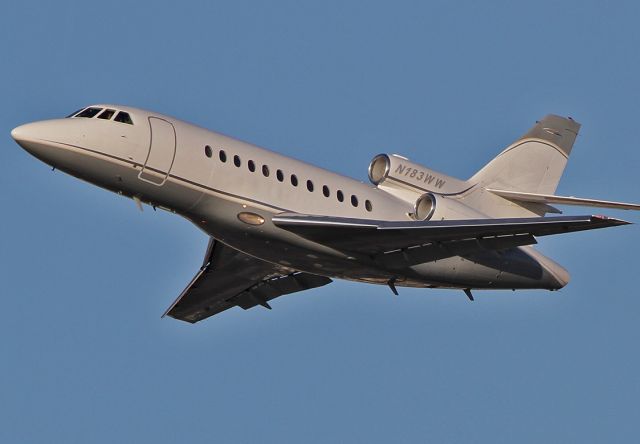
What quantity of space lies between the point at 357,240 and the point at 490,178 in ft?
17.3

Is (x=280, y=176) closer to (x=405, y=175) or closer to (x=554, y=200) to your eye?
(x=405, y=175)

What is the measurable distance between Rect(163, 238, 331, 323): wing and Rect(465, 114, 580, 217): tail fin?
13.9 ft

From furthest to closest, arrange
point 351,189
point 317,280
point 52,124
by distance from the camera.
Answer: point 317,280
point 351,189
point 52,124

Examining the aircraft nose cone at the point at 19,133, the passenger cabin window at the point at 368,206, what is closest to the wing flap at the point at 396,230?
the passenger cabin window at the point at 368,206

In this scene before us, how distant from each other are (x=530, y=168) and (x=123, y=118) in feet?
34.3

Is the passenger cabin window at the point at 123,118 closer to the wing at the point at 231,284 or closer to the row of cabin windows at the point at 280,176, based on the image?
the row of cabin windows at the point at 280,176

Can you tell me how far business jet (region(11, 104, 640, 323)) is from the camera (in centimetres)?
2605

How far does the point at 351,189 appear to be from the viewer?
92.9 ft

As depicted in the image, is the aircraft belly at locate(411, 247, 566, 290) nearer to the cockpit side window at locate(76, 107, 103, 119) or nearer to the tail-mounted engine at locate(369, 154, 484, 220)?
the tail-mounted engine at locate(369, 154, 484, 220)

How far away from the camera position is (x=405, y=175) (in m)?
29.5

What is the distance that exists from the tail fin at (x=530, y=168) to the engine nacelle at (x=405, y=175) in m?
0.92

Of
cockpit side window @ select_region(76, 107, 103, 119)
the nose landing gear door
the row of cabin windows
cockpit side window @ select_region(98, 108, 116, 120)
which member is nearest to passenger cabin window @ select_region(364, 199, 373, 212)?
the row of cabin windows

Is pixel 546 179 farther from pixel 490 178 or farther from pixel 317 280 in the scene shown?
pixel 317 280

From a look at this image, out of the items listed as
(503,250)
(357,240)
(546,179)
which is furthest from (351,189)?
(546,179)
